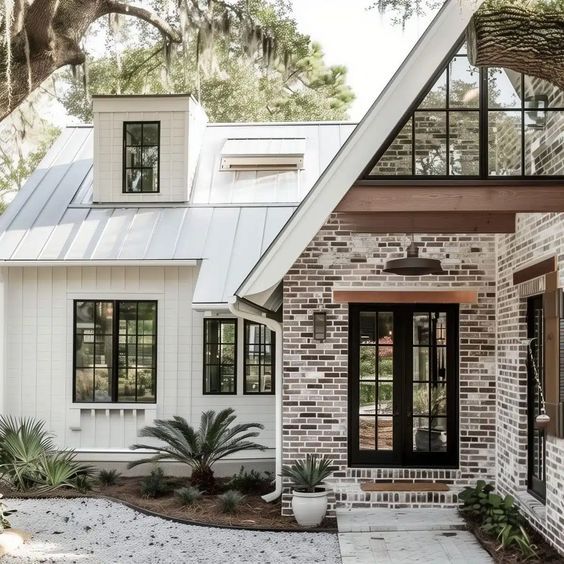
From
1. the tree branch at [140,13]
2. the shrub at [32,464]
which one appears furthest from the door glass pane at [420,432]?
the tree branch at [140,13]

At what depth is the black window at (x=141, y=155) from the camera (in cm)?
1380

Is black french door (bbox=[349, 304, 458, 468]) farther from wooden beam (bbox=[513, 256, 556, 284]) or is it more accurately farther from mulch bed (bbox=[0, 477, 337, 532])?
wooden beam (bbox=[513, 256, 556, 284])

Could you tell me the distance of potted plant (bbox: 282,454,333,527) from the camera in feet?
30.6

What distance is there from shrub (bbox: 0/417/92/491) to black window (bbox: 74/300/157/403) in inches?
42.2

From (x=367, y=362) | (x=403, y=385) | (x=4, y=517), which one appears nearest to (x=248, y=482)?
(x=367, y=362)

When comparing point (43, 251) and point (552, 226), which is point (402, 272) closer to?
point (552, 226)

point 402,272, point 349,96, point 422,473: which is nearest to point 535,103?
point 402,272

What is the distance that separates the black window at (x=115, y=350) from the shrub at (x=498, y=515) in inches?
200

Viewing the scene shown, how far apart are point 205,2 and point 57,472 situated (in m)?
6.09

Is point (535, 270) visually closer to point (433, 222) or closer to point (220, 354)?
point (433, 222)

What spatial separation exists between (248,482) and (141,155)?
5664mm

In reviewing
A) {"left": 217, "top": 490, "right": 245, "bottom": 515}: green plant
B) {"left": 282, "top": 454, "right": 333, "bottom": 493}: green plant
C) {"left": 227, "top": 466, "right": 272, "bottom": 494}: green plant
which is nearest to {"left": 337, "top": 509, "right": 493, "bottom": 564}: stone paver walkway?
{"left": 282, "top": 454, "right": 333, "bottom": 493}: green plant

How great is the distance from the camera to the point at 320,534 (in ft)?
30.2

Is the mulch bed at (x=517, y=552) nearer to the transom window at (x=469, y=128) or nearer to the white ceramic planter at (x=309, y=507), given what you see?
the white ceramic planter at (x=309, y=507)
